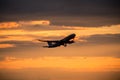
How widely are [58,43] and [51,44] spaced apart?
26.6 feet

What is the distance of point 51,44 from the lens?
146 meters

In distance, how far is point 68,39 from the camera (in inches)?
5384

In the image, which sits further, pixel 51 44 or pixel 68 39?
pixel 51 44

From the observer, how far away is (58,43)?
139m

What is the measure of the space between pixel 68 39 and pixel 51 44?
36.9ft
